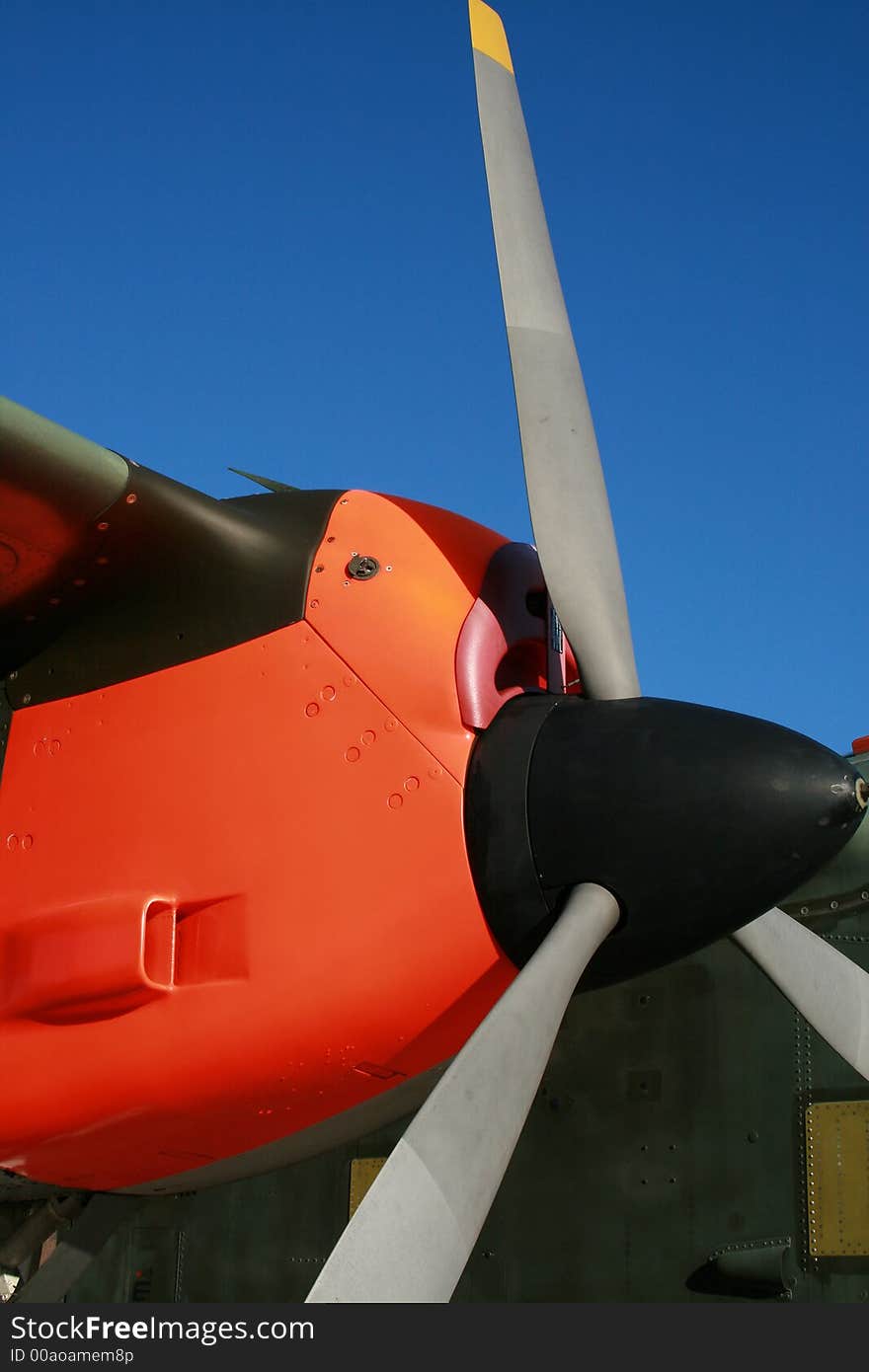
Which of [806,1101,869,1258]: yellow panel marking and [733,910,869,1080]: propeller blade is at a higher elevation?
[733,910,869,1080]: propeller blade

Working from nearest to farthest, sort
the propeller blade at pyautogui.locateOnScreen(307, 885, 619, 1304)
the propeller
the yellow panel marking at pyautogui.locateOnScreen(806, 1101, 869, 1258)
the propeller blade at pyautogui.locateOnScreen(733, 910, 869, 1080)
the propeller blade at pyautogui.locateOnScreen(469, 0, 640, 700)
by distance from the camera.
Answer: the propeller blade at pyautogui.locateOnScreen(307, 885, 619, 1304), the propeller, the propeller blade at pyautogui.locateOnScreen(469, 0, 640, 700), the propeller blade at pyautogui.locateOnScreen(733, 910, 869, 1080), the yellow panel marking at pyautogui.locateOnScreen(806, 1101, 869, 1258)

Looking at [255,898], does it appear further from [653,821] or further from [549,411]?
[549,411]

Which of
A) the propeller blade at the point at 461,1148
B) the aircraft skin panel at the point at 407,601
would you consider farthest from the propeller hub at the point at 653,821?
the aircraft skin panel at the point at 407,601

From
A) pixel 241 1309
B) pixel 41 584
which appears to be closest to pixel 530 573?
pixel 41 584

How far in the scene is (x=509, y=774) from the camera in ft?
17.4

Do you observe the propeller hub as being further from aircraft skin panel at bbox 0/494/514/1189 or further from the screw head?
the screw head

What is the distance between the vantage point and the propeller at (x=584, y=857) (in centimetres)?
442

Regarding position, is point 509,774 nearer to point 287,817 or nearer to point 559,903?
point 559,903

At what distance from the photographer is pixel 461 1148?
4.50 meters

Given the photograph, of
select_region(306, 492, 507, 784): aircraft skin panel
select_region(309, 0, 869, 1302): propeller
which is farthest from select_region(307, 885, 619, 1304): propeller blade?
select_region(306, 492, 507, 784): aircraft skin panel

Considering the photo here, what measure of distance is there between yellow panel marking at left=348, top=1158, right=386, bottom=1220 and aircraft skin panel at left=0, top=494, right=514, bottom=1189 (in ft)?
7.72

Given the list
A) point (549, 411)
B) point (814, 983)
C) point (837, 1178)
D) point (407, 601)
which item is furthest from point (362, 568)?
point (837, 1178)

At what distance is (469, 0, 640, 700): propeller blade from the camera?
571cm

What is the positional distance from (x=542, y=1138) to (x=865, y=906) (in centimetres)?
220
